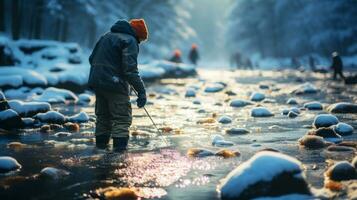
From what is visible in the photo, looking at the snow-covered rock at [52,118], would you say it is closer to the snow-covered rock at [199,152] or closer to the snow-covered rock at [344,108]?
the snow-covered rock at [199,152]

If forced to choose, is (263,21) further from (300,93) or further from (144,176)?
(144,176)

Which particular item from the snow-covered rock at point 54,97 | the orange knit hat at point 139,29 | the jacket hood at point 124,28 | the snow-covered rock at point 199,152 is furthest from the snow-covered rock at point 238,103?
the snow-covered rock at point 199,152

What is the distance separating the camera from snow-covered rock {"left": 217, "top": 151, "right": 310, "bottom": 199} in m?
3.73

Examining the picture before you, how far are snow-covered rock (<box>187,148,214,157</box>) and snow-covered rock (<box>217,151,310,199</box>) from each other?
1687 millimetres

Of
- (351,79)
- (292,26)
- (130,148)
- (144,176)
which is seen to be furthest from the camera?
(292,26)

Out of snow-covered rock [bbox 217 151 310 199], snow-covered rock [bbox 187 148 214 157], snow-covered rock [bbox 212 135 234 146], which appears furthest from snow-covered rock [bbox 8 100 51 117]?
snow-covered rock [bbox 217 151 310 199]

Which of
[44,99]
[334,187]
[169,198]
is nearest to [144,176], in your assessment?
[169,198]

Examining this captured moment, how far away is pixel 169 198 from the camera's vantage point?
382 cm

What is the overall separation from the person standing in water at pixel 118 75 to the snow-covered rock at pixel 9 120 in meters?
2.30

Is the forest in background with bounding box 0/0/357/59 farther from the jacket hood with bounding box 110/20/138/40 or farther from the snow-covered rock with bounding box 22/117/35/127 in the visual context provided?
the jacket hood with bounding box 110/20/138/40

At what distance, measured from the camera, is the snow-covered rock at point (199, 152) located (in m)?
5.59

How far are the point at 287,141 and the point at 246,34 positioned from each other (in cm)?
5405

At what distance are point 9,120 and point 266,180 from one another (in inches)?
215

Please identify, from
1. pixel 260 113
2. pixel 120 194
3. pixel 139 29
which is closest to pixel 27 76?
pixel 260 113
